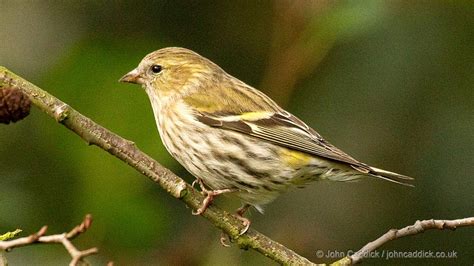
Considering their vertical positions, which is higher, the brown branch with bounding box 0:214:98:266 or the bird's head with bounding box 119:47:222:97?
the bird's head with bounding box 119:47:222:97

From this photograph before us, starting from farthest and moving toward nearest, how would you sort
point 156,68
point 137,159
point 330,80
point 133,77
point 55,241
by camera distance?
1. point 330,80
2. point 156,68
3. point 133,77
4. point 137,159
5. point 55,241

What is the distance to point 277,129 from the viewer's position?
4312mm

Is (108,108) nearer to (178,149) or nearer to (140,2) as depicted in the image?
(178,149)

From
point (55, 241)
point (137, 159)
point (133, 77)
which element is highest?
point (133, 77)

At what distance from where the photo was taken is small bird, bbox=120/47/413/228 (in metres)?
4.07

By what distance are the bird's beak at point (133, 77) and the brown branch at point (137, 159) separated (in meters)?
1.10

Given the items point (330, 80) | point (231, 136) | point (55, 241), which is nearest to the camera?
point (55, 241)

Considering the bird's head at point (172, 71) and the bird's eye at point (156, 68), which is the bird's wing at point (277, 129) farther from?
the bird's eye at point (156, 68)

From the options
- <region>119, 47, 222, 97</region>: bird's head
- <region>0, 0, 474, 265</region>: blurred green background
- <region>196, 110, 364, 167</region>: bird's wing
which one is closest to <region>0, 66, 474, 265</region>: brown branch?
<region>196, 110, 364, 167</region>: bird's wing

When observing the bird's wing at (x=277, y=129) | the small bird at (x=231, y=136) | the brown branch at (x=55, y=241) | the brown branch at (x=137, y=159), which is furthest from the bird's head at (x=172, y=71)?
the brown branch at (x=55, y=241)

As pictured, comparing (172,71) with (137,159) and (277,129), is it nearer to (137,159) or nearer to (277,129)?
(277,129)

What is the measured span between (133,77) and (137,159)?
50.8 inches

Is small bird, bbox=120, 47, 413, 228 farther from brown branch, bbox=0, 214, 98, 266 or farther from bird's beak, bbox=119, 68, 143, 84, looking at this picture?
brown branch, bbox=0, 214, 98, 266

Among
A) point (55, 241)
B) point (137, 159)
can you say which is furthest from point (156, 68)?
point (55, 241)
